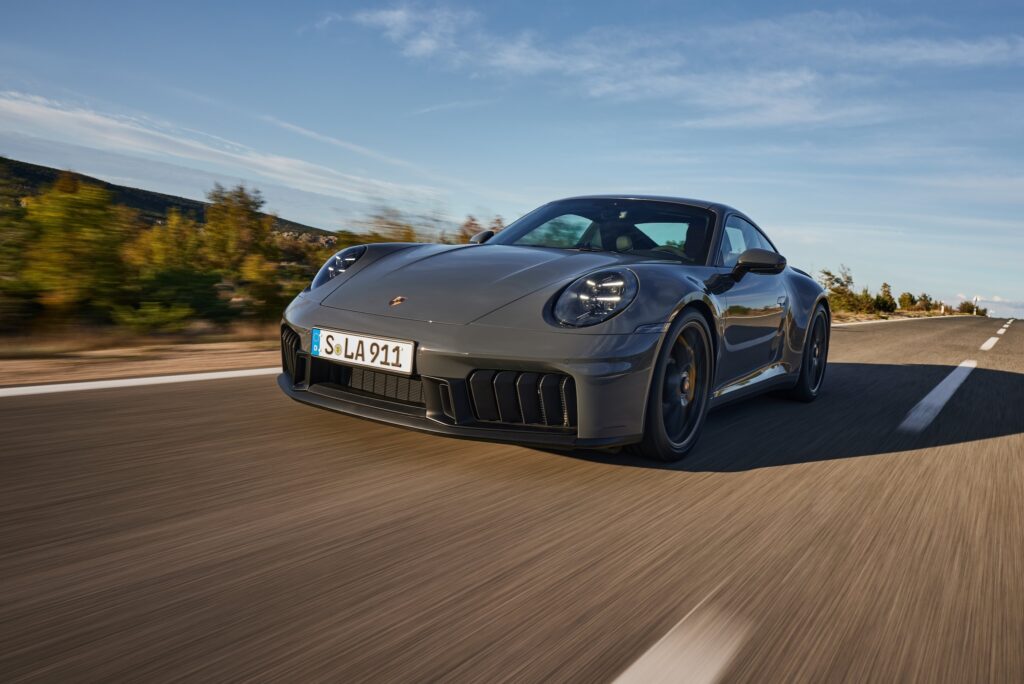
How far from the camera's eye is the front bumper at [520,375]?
2994 mm

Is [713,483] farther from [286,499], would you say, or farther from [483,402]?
[286,499]

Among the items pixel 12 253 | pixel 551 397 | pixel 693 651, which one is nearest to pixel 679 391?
pixel 551 397

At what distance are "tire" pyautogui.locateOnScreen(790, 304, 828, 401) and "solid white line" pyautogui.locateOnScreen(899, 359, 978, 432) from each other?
63cm

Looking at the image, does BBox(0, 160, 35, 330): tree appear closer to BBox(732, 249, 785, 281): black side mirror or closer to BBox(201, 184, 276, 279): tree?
BBox(201, 184, 276, 279): tree

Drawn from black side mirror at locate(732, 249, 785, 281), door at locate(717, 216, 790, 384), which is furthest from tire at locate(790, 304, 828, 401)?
black side mirror at locate(732, 249, 785, 281)

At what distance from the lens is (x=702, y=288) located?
12.2 feet

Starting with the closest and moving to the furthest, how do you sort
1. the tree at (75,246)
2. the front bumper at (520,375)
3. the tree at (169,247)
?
the front bumper at (520,375) < the tree at (75,246) < the tree at (169,247)

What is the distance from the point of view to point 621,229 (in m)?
4.50

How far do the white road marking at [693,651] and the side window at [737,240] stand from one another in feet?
8.62

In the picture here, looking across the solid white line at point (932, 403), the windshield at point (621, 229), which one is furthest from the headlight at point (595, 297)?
the solid white line at point (932, 403)

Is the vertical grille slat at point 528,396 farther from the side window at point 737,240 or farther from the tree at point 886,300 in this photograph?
the tree at point 886,300

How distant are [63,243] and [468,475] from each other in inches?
169

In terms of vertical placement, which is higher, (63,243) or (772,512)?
(63,243)

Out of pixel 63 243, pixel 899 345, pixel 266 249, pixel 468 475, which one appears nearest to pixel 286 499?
pixel 468 475
